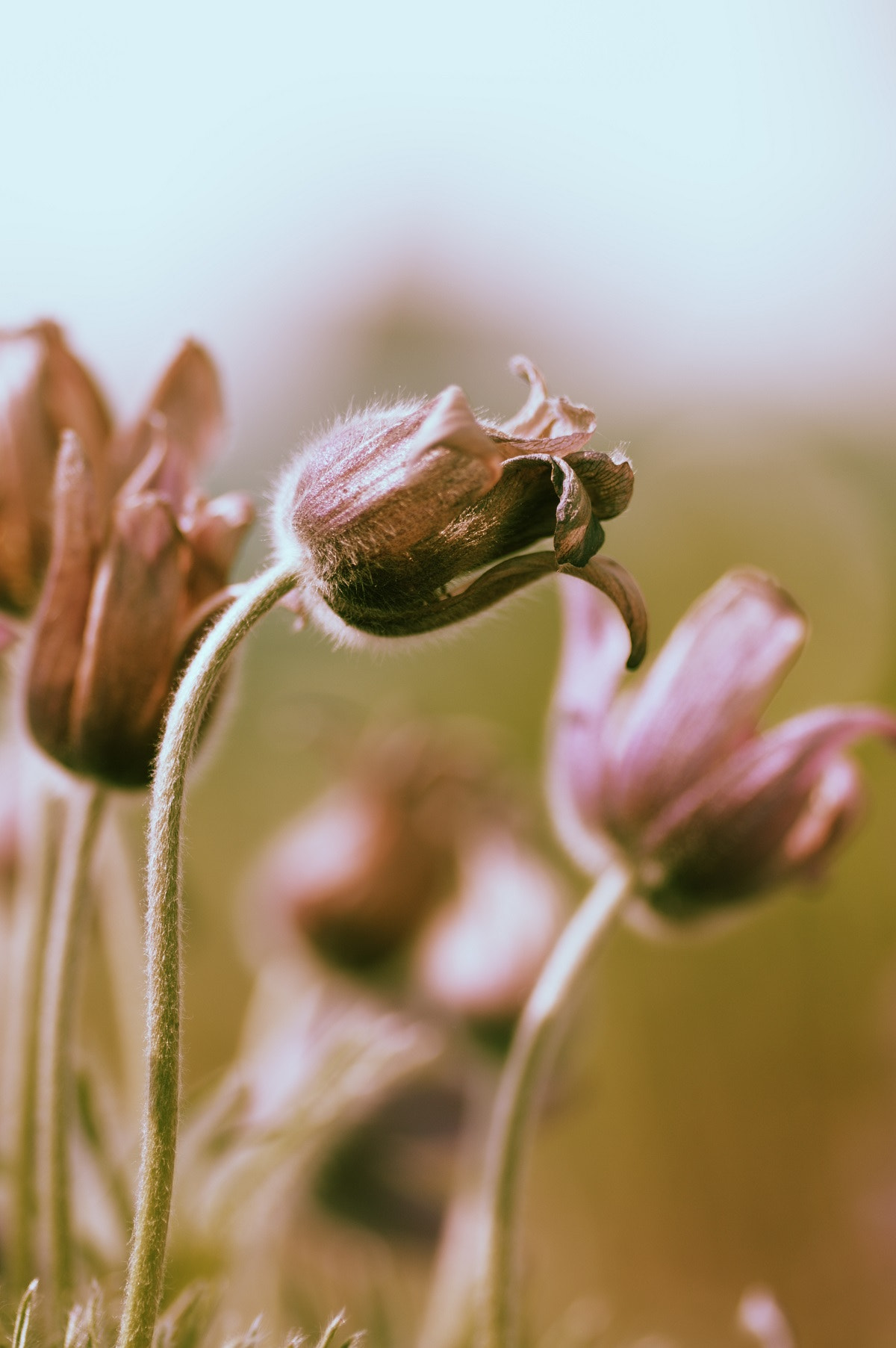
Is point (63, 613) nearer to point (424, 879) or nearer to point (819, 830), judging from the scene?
point (819, 830)

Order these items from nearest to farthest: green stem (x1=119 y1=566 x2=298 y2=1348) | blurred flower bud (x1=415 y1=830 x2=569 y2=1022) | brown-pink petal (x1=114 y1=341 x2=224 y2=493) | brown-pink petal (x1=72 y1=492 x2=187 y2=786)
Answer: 1. green stem (x1=119 y1=566 x2=298 y2=1348)
2. brown-pink petal (x1=72 y1=492 x2=187 y2=786)
3. brown-pink petal (x1=114 y1=341 x2=224 y2=493)
4. blurred flower bud (x1=415 y1=830 x2=569 y2=1022)

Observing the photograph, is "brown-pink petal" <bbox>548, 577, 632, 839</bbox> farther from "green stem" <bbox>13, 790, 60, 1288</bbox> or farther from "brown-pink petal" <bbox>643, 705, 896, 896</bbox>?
"green stem" <bbox>13, 790, 60, 1288</bbox>

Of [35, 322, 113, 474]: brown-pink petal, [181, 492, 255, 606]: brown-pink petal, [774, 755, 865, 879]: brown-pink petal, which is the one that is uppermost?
[35, 322, 113, 474]: brown-pink petal

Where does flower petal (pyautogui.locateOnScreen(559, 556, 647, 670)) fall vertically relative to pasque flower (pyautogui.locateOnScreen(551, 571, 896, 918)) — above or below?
above

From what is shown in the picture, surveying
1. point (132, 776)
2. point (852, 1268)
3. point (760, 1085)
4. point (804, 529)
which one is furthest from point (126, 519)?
point (804, 529)

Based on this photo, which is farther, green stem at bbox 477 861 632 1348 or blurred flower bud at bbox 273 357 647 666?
green stem at bbox 477 861 632 1348

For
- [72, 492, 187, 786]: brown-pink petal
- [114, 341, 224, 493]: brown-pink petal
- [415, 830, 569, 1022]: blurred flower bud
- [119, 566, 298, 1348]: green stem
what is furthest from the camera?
[415, 830, 569, 1022]: blurred flower bud

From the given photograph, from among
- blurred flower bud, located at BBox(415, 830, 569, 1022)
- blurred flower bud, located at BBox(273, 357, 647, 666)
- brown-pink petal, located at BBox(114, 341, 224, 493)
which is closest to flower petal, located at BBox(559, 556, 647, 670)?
blurred flower bud, located at BBox(273, 357, 647, 666)

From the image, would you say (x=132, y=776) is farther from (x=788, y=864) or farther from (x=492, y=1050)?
(x=492, y=1050)
